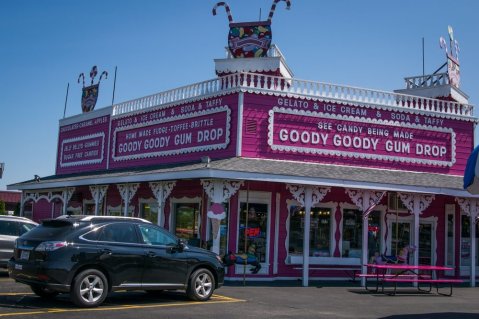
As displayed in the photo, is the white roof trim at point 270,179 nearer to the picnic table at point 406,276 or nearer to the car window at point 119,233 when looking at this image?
the picnic table at point 406,276

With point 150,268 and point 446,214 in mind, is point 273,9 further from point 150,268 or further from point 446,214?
point 150,268

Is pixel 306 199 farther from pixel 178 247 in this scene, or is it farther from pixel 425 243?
pixel 425 243

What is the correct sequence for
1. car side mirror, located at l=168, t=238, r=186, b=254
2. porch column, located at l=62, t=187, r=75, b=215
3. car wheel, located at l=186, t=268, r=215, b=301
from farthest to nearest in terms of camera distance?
porch column, located at l=62, t=187, r=75, b=215 < car wheel, located at l=186, t=268, r=215, b=301 < car side mirror, located at l=168, t=238, r=186, b=254

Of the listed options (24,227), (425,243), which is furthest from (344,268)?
(24,227)

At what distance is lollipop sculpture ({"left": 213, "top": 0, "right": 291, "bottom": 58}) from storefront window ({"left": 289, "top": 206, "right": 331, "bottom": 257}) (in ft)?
18.1

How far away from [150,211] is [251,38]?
6.89 meters

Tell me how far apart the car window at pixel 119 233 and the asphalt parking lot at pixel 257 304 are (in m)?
1.17

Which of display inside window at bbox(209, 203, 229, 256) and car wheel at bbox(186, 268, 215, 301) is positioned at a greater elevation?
display inside window at bbox(209, 203, 229, 256)

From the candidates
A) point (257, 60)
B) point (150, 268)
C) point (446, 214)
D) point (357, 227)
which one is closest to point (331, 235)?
point (357, 227)

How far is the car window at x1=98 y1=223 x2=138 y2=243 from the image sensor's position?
1084 centimetres

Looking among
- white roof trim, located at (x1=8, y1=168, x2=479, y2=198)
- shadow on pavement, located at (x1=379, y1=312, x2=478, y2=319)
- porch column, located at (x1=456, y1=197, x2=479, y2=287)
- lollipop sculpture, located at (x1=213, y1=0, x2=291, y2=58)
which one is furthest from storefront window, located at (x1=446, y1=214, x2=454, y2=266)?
shadow on pavement, located at (x1=379, y1=312, x2=478, y2=319)

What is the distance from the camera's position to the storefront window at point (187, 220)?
18.8 m

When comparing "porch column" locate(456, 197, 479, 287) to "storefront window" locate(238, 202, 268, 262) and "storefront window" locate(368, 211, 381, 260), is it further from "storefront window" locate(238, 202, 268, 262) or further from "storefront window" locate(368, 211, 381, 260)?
"storefront window" locate(238, 202, 268, 262)

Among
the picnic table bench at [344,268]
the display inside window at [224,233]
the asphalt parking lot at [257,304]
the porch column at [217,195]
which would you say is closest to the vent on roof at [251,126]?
the display inside window at [224,233]
